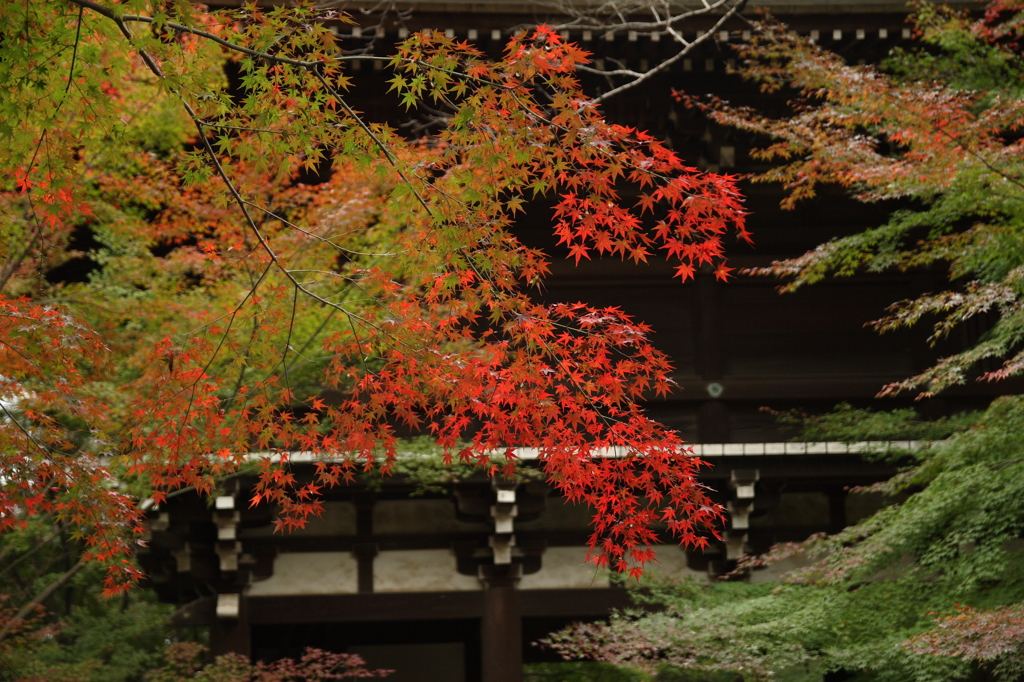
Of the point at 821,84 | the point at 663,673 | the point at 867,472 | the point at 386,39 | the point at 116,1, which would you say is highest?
the point at 386,39

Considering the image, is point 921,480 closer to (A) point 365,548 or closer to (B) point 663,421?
(B) point 663,421

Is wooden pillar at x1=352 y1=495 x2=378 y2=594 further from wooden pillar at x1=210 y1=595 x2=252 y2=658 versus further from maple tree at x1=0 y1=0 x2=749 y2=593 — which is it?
maple tree at x1=0 y1=0 x2=749 y2=593

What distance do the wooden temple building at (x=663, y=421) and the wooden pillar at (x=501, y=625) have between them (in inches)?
0.6

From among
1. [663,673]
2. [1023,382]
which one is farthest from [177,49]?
[1023,382]

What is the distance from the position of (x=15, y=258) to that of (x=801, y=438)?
770cm

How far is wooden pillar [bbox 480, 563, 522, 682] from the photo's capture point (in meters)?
9.11

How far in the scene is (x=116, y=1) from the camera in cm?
408

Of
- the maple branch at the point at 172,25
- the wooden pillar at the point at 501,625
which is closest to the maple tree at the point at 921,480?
the wooden pillar at the point at 501,625

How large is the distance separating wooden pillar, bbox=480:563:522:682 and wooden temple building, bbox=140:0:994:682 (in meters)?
0.01

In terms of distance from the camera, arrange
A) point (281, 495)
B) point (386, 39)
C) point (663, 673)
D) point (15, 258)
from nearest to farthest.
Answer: point (281, 495) < point (663, 673) < point (15, 258) < point (386, 39)

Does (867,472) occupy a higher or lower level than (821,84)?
lower

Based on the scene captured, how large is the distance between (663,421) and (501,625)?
103 inches

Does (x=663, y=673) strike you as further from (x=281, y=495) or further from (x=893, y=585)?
(x=281, y=495)

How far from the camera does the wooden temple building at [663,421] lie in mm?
9203
